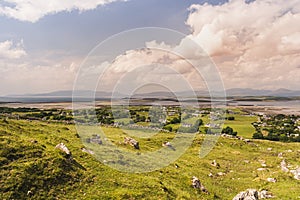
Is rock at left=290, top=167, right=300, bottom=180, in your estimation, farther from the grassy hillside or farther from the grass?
the grass

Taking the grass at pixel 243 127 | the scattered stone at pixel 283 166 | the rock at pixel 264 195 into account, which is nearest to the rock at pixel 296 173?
the scattered stone at pixel 283 166

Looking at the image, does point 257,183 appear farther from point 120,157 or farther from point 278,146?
point 278,146

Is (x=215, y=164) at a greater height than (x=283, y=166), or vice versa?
(x=283, y=166)

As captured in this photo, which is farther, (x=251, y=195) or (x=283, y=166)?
(x=283, y=166)

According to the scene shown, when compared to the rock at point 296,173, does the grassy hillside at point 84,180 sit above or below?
above

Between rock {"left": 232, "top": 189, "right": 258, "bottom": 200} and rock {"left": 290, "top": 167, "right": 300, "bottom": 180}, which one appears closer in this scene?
rock {"left": 232, "top": 189, "right": 258, "bottom": 200}

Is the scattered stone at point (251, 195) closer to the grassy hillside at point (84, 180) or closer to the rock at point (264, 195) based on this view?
the rock at point (264, 195)

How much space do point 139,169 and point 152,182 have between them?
493 cm

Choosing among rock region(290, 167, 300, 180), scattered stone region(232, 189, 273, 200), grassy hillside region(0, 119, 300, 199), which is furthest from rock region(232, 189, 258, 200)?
rock region(290, 167, 300, 180)

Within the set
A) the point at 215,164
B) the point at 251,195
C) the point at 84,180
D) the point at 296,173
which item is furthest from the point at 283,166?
the point at 84,180

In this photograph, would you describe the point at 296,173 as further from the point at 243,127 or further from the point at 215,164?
the point at 243,127

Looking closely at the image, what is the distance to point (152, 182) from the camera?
26.5m

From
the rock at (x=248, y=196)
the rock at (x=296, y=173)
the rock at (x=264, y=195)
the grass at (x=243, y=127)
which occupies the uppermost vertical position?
the rock at (x=248, y=196)

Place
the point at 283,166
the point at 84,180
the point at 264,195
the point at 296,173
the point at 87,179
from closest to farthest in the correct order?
the point at 84,180 < the point at 87,179 < the point at 264,195 < the point at 296,173 < the point at 283,166
